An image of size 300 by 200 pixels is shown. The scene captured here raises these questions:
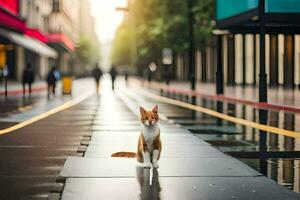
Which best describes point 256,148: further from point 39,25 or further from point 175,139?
point 39,25

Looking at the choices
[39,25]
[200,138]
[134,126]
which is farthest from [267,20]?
[39,25]

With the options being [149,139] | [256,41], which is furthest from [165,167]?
[256,41]

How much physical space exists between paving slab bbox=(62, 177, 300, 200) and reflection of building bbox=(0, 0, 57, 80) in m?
35.1

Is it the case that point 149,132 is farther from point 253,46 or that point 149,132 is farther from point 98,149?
point 253,46

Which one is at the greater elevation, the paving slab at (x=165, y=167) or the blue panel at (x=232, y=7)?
the blue panel at (x=232, y=7)

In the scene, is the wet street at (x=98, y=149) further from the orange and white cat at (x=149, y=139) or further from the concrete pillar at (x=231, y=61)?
the concrete pillar at (x=231, y=61)

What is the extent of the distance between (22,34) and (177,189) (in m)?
55.1

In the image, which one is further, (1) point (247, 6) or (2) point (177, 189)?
(1) point (247, 6)

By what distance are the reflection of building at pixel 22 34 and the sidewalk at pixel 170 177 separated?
107 ft

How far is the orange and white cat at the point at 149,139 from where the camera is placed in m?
8.47

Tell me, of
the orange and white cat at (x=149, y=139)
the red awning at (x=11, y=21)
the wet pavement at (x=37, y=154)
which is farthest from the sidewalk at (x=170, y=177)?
the red awning at (x=11, y=21)

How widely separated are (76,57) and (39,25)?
2811 inches

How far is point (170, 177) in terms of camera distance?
8.62 meters

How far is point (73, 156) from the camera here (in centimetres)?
1074
